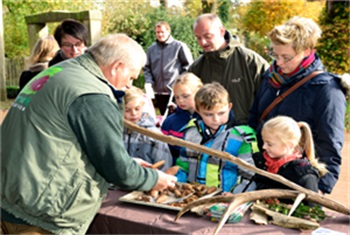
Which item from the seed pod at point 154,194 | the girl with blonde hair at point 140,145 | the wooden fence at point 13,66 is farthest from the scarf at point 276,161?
the wooden fence at point 13,66

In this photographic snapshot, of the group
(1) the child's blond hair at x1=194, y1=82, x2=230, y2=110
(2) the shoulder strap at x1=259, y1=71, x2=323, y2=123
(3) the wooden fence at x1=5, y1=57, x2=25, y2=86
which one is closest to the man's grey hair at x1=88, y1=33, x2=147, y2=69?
(1) the child's blond hair at x1=194, y1=82, x2=230, y2=110

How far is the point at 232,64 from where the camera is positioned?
396 cm

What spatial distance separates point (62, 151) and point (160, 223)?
0.66 metres

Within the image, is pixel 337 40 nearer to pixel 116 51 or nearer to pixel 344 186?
pixel 344 186

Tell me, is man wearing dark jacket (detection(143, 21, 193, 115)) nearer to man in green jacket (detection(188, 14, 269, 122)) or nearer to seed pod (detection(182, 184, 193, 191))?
man in green jacket (detection(188, 14, 269, 122))

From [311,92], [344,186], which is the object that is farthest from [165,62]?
[311,92]

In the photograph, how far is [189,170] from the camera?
2.90 m

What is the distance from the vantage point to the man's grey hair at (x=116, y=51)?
199cm

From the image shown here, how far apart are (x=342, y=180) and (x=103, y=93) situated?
4.57 meters

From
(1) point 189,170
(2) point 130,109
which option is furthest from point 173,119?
(1) point 189,170

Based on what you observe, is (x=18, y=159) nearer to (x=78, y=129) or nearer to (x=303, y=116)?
(x=78, y=129)

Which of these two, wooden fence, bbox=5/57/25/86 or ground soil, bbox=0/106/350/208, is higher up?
ground soil, bbox=0/106/350/208

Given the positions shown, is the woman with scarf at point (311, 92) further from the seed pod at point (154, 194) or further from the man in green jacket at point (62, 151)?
the man in green jacket at point (62, 151)

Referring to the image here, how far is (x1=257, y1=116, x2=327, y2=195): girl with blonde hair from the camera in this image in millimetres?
2410
